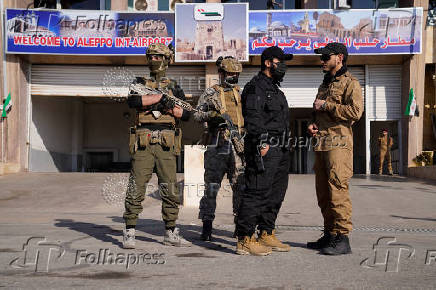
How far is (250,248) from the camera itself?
438cm

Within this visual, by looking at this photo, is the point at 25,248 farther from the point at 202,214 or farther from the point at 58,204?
the point at 58,204

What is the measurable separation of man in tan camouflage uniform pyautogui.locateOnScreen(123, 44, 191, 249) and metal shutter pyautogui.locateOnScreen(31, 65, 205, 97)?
41.1 feet

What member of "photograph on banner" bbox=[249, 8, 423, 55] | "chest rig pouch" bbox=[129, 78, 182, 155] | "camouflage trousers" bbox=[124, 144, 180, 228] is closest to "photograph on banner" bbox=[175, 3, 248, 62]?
"photograph on banner" bbox=[249, 8, 423, 55]

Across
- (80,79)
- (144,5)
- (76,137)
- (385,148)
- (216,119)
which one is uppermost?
(144,5)

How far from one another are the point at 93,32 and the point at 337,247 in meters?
14.0

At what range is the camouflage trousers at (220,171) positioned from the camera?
531cm

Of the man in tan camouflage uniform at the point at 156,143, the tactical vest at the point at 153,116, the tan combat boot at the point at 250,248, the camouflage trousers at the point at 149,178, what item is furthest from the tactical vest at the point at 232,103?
the tan combat boot at the point at 250,248

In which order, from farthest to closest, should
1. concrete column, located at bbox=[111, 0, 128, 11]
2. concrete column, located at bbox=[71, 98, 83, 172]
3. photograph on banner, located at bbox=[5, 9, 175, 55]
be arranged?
1. concrete column, located at bbox=[71, 98, 83, 172]
2. concrete column, located at bbox=[111, 0, 128, 11]
3. photograph on banner, located at bbox=[5, 9, 175, 55]

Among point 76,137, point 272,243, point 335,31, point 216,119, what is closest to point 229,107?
point 216,119

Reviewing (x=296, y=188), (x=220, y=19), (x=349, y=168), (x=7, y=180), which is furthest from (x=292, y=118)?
(x=349, y=168)

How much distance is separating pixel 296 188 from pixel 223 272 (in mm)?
8653

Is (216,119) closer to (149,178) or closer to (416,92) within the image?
(149,178)

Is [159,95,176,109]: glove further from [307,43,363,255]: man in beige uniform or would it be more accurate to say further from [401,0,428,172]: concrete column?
[401,0,428,172]: concrete column

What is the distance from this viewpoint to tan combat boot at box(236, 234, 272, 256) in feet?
14.3
